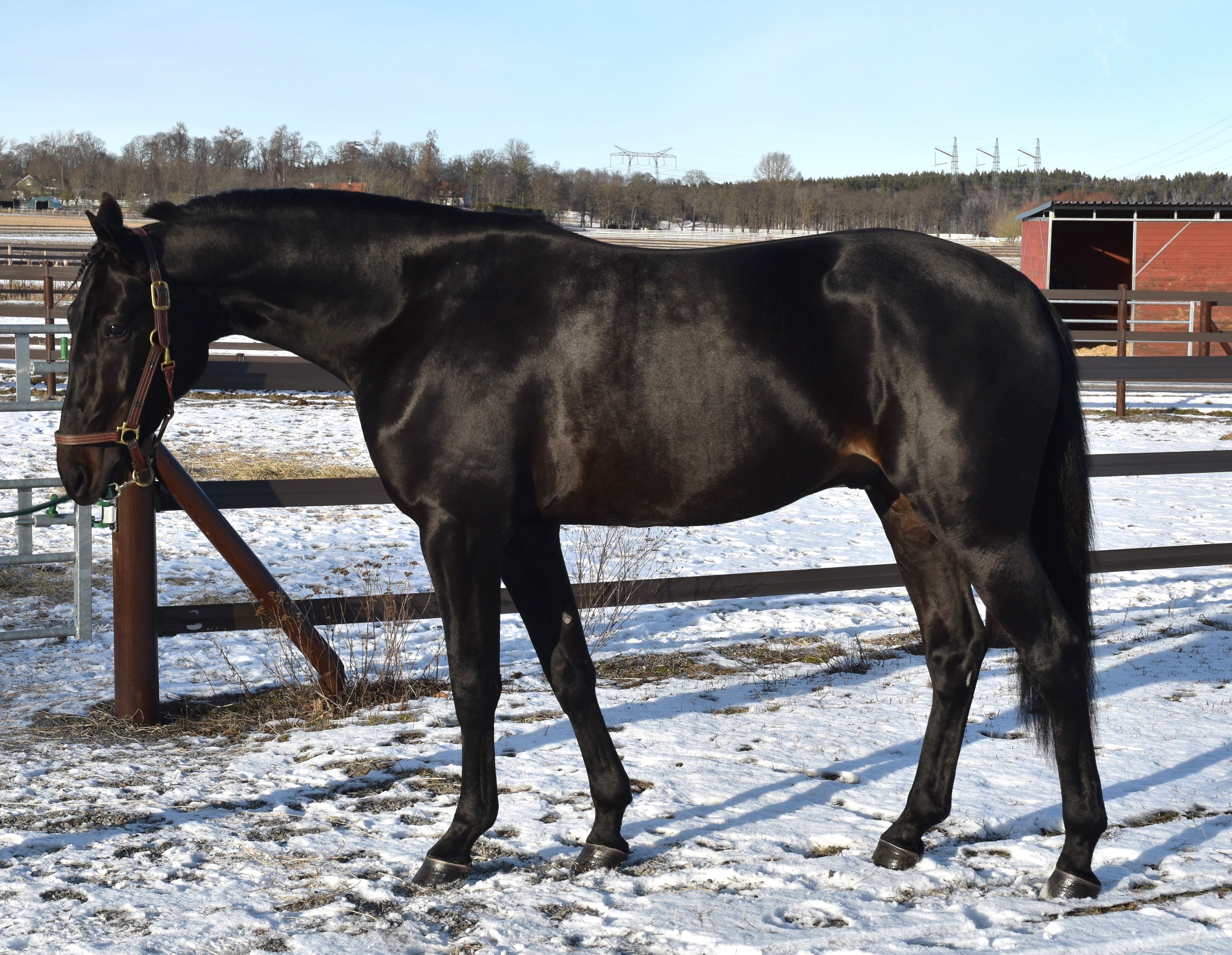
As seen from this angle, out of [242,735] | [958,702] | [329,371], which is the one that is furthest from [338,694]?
[958,702]

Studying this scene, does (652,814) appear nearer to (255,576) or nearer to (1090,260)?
(255,576)

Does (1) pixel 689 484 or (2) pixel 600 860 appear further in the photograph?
(2) pixel 600 860

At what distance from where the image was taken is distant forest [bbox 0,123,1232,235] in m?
56.2

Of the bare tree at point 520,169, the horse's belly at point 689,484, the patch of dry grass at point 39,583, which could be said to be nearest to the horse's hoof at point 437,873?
the horse's belly at point 689,484

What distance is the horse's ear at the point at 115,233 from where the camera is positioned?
248 cm

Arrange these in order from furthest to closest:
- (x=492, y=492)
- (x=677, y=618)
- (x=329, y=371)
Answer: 1. (x=677, y=618)
2. (x=329, y=371)
3. (x=492, y=492)

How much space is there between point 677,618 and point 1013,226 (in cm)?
7625

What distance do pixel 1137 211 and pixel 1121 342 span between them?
356 inches

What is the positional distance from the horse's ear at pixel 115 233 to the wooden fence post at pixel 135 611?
1518 millimetres

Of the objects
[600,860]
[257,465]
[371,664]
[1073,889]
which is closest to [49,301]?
[257,465]

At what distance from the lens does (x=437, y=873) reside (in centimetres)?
269

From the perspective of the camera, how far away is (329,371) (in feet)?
9.48

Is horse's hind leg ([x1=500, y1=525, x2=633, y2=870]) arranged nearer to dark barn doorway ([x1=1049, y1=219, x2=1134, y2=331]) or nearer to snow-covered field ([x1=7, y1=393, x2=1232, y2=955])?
snow-covered field ([x1=7, y1=393, x2=1232, y2=955])

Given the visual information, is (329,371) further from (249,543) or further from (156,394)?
(249,543)
